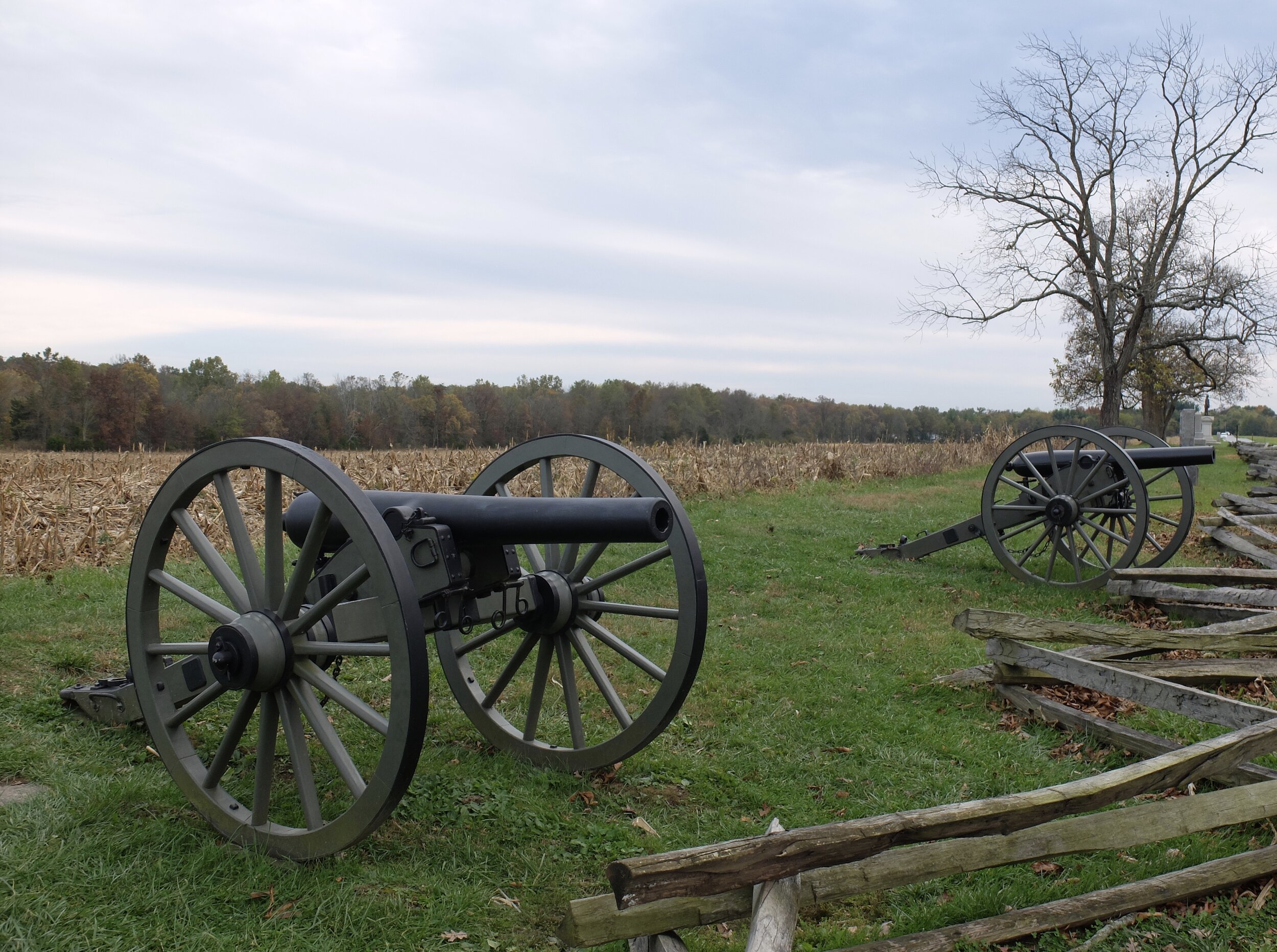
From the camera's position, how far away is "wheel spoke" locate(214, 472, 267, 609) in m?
3.82

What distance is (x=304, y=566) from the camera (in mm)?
3582

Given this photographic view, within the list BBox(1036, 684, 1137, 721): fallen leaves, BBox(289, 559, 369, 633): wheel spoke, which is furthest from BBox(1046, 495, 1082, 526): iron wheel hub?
BBox(289, 559, 369, 633): wheel spoke

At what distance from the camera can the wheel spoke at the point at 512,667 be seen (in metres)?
4.91

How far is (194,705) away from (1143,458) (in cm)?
1020

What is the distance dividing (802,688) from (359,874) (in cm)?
388

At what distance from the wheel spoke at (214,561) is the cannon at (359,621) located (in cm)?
1

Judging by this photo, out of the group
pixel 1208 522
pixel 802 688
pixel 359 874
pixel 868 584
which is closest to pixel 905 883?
pixel 359 874

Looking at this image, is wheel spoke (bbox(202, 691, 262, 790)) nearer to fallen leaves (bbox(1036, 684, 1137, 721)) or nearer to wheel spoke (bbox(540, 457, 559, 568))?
wheel spoke (bbox(540, 457, 559, 568))

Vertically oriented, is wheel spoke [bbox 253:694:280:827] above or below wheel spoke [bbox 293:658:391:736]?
below

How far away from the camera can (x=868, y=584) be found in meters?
10.5

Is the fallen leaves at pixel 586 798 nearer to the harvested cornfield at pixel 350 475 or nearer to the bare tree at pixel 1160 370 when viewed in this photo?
the harvested cornfield at pixel 350 475

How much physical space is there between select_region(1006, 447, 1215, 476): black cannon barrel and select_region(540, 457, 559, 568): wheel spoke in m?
7.15

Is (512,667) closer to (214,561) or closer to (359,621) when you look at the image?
(359,621)

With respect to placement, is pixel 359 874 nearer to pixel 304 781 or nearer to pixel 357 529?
pixel 304 781
